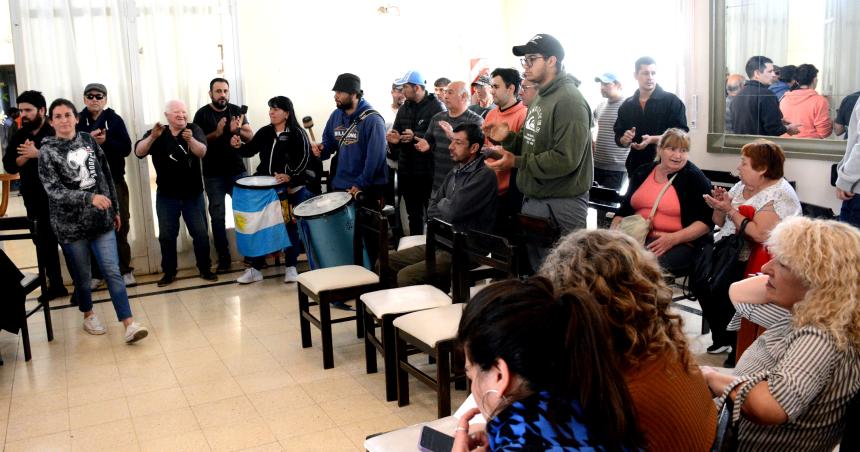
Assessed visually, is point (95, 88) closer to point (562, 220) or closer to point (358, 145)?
point (358, 145)

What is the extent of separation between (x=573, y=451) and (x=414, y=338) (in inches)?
77.5

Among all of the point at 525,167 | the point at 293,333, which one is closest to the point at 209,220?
the point at 293,333

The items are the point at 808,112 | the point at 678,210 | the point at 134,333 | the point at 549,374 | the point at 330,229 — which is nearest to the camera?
the point at 549,374

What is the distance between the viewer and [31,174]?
16.7ft

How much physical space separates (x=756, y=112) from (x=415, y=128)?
96.8 inches

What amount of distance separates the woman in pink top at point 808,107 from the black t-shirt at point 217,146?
13.0 feet

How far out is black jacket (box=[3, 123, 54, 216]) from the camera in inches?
199

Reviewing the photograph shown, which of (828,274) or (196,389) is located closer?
(828,274)

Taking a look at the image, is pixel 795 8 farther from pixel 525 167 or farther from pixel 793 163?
pixel 525 167

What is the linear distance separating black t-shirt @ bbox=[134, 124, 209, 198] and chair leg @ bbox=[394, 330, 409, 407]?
3.00m

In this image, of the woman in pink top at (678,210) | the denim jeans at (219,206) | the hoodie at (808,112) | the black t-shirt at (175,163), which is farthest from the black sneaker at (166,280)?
the hoodie at (808,112)

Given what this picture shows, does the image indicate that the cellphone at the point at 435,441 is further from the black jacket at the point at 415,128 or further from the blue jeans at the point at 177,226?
the blue jeans at the point at 177,226

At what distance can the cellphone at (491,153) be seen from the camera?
13.5ft

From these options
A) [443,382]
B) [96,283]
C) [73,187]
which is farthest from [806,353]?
[96,283]
